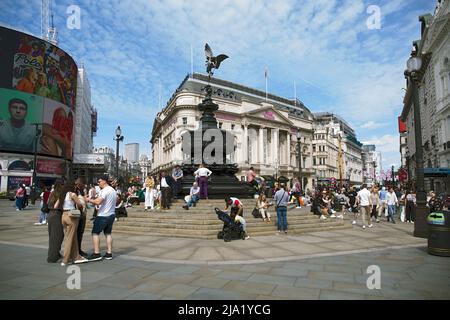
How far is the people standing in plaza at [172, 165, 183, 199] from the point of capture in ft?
47.3

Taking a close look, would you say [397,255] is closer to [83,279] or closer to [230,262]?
[230,262]

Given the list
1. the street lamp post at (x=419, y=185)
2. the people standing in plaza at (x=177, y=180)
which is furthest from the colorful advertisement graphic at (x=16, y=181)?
the street lamp post at (x=419, y=185)

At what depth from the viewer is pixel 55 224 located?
684cm

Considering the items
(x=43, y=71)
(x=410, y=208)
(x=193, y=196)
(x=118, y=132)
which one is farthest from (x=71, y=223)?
(x=43, y=71)

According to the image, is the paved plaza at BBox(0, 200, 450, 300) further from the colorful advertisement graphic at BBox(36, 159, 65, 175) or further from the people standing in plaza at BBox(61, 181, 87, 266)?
the colorful advertisement graphic at BBox(36, 159, 65, 175)

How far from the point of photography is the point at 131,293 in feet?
15.3

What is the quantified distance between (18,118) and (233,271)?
181ft

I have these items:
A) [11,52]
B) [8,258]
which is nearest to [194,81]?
[11,52]

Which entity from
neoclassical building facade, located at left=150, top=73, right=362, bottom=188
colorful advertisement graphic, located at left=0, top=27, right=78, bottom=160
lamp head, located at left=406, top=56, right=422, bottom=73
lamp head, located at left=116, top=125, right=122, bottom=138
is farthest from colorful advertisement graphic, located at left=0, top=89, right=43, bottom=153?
lamp head, located at left=406, top=56, right=422, bottom=73

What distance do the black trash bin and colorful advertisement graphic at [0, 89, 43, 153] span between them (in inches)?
2245

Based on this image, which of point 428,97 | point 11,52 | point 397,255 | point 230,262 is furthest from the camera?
point 11,52

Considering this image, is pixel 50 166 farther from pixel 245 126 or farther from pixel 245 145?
pixel 245 126

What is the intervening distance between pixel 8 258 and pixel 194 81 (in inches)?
2528

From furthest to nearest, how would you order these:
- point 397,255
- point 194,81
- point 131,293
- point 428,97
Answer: point 194,81 < point 428,97 < point 397,255 < point 131,293
